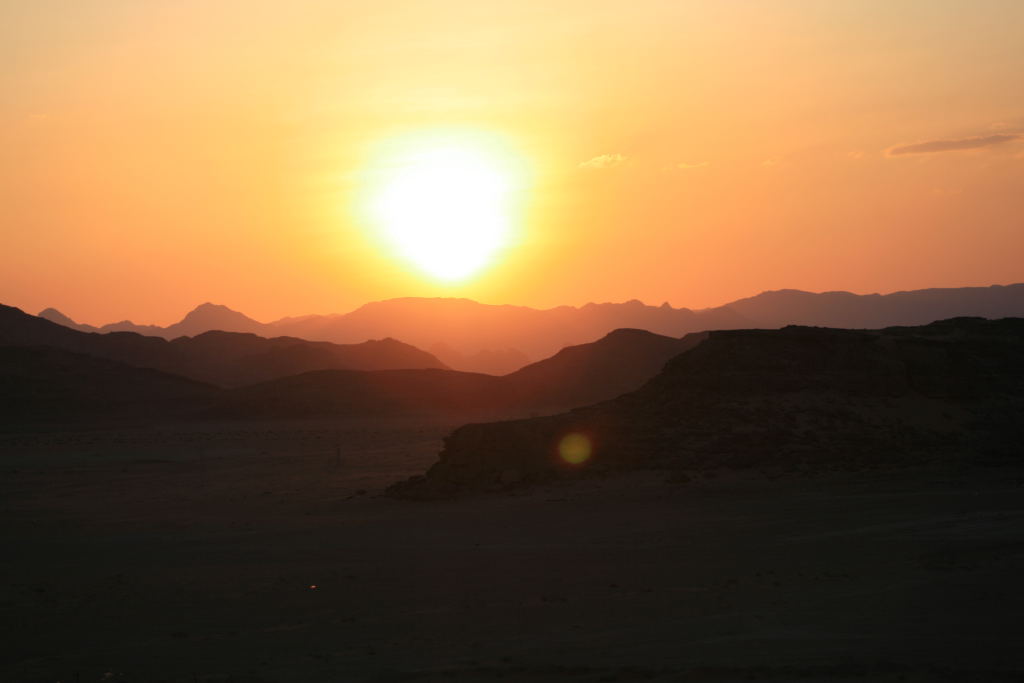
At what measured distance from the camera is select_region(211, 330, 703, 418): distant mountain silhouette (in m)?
81.3

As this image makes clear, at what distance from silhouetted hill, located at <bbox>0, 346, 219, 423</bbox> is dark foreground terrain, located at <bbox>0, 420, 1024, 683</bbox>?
54.5 meters

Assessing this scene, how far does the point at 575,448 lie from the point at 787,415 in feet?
19.7

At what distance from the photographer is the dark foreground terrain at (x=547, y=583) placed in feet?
37.3

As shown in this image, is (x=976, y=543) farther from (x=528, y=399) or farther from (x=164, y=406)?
(x=164, y=406)

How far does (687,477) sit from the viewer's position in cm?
2564

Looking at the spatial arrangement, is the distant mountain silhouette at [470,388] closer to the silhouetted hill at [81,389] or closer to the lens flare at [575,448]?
the silhouetted hill at [81,389]

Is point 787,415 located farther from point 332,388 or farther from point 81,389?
point 81,389

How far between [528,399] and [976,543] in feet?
229

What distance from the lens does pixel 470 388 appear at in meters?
88.2

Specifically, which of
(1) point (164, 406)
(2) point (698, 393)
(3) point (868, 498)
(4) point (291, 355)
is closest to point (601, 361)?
(1) point (164, 406)

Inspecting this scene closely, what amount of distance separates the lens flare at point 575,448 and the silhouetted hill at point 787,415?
154 mm

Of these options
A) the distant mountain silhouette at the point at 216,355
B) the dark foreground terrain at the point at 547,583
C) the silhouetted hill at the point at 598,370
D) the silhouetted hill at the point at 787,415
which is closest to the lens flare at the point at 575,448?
the silhouetted hill at the point at 787,415

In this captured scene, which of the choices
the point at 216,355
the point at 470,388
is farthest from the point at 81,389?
the point at 216,355

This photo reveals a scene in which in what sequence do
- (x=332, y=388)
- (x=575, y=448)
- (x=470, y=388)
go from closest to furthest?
(x=575, y=448), (x=332, y=388), (x=470, y=388)
